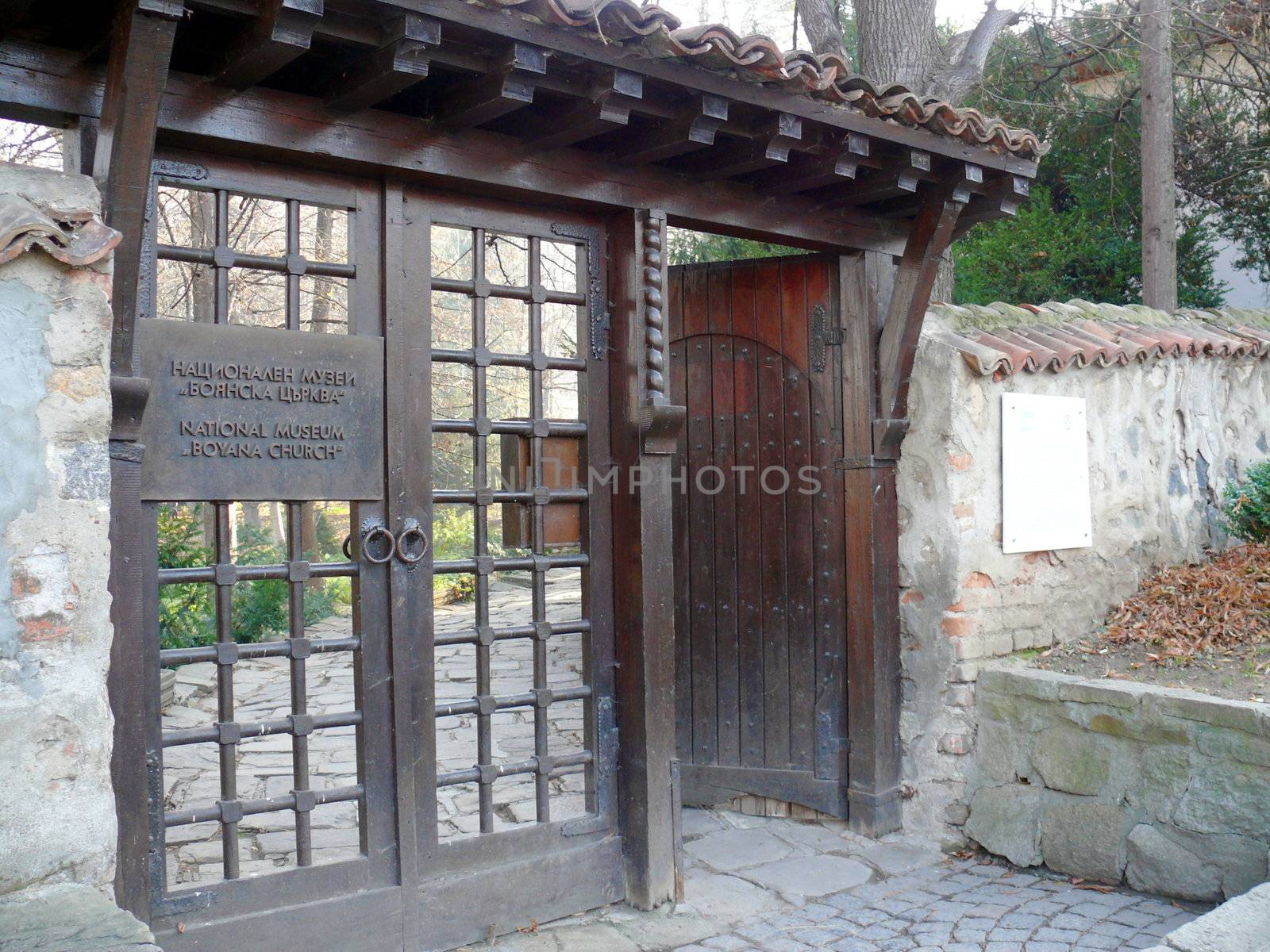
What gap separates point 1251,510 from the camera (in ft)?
18.7

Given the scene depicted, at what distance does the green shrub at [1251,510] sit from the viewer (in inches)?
223

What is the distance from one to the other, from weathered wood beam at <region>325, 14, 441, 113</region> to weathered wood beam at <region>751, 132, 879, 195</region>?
151 centimetres

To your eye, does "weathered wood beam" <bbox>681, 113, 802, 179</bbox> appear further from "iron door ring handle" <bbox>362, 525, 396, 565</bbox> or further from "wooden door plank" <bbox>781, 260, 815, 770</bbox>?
"iron door ring handle" <bbox>362, 525, 396, 565</bbox>

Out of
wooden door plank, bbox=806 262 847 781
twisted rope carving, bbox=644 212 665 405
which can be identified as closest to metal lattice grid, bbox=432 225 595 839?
twisted rope carving, bbox=644 212 665 405

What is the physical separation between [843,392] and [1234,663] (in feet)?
6.44

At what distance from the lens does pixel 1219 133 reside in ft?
31.8

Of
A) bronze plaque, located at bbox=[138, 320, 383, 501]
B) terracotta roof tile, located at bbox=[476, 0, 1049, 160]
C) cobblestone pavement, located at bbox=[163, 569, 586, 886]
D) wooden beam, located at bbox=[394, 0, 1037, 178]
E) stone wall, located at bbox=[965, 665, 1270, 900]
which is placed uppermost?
terracotta roof tile, located at bbox=[476, 0, 1049, 160]

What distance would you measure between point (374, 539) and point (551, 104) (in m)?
1.50

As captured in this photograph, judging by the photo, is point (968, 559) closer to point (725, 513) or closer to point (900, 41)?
point (725, 513)

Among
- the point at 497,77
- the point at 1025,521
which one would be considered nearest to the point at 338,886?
the point at 497,77

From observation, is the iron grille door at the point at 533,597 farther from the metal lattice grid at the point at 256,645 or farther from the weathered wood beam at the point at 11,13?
the weathered wood beam at the point at 11,13

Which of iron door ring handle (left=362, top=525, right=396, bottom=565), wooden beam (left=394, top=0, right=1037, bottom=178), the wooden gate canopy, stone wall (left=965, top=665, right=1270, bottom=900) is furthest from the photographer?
stone wall (left=965, top=665, right=1270, bottom=900)

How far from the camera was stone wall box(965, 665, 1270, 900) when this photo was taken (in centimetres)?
373

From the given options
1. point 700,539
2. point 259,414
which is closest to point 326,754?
point 700,539
